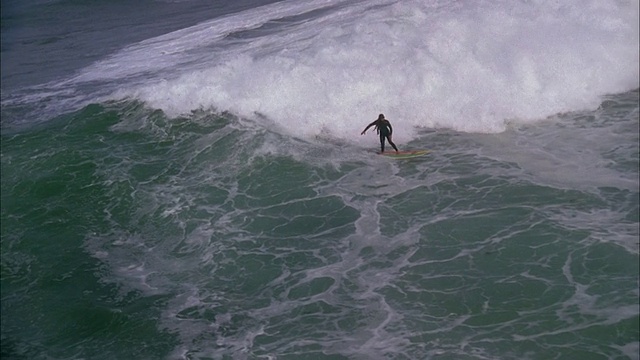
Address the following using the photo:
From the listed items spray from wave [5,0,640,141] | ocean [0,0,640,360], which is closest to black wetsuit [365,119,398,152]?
ocean [0,0,640,360]

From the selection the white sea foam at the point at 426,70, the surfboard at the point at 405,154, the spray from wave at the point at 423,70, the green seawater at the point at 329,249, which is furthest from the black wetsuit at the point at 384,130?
the white sea foam at the point at 426,70

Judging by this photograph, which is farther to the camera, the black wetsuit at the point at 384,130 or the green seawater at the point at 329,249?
the black wetsuit at the point at 384,130

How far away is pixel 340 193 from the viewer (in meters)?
15.5

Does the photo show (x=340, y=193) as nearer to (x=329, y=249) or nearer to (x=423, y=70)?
(x=329, y=249)

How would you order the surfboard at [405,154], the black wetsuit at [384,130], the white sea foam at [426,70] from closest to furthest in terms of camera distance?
the surfboard at [405,154], the black wetsuit at [384,130], the white sea foam at [426,70]

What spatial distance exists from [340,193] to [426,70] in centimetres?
585

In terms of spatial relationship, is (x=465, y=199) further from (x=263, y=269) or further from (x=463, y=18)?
(x=463, y=18)

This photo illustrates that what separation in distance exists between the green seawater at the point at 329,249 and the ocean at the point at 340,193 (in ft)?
0.15

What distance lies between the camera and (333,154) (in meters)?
17.4

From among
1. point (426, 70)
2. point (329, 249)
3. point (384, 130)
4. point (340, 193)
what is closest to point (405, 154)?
point (384, 130)

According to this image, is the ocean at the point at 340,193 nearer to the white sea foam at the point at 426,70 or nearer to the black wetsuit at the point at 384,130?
the white sea foam at the point at 426,70

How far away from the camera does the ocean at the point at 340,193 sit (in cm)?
1155

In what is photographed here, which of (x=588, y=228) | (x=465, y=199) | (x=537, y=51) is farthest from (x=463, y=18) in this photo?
(x=588, y=228)

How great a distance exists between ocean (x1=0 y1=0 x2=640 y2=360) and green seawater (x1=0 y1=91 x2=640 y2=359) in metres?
Answer: 0.05
